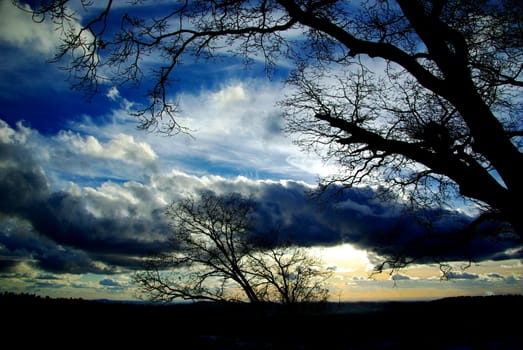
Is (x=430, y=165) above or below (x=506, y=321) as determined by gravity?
above

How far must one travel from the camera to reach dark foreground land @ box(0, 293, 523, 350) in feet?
13.9

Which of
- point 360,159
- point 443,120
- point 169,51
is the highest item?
point 169,51

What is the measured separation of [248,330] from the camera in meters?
7.46

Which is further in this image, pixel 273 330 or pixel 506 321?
pixel 273 330

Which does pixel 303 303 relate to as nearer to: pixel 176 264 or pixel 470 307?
pixel 176 264

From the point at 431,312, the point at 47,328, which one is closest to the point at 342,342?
the point at 431,312

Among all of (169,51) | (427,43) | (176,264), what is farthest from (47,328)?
(176,264)

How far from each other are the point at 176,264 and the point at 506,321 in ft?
47.9

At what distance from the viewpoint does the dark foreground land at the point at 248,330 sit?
4.23 m

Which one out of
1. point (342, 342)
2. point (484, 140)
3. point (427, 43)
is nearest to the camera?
point (484, 140)

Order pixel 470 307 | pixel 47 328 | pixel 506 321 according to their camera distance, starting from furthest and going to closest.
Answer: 1. pixel 470 307
2. pixel 506 321
3. pixel 47 328

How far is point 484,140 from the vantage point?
4496 millimetres

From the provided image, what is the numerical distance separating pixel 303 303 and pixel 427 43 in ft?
56.1

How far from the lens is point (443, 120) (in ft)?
24.8
